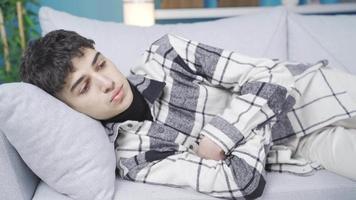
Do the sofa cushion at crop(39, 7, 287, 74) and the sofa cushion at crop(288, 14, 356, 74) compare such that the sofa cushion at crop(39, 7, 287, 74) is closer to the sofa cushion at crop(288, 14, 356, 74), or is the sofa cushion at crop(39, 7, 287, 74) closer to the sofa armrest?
the sofa cushion at crop(288, 14, 356, 74)

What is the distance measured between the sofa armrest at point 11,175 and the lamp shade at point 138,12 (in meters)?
1.18

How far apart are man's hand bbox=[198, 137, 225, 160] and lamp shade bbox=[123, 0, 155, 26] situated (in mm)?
1104

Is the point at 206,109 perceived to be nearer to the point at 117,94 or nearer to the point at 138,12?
the point at 117,94

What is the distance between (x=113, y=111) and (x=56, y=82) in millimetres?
155

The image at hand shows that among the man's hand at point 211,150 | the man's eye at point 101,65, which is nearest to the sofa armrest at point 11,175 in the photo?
the man's eye at point 101,65

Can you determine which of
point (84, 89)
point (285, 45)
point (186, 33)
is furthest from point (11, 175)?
point (285, 45)

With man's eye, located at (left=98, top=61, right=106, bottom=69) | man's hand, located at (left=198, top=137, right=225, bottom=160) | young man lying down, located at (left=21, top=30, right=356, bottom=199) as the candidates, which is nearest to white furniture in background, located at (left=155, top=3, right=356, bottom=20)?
young man lying down, located at (left=21, top=30, right=356, bottom=199)

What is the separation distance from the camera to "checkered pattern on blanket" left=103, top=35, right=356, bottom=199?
2.98ft

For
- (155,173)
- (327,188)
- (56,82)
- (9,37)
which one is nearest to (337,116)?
(327,188)

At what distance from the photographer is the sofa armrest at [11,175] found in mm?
799

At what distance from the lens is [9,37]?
85.0 inches

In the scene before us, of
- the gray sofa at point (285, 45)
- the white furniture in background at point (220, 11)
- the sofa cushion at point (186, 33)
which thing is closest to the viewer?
the gray sofa at point (285, 45)

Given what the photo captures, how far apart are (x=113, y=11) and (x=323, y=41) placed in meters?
1.38

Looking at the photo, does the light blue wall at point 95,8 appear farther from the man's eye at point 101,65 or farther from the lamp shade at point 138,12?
the man's eye at point 101,65
